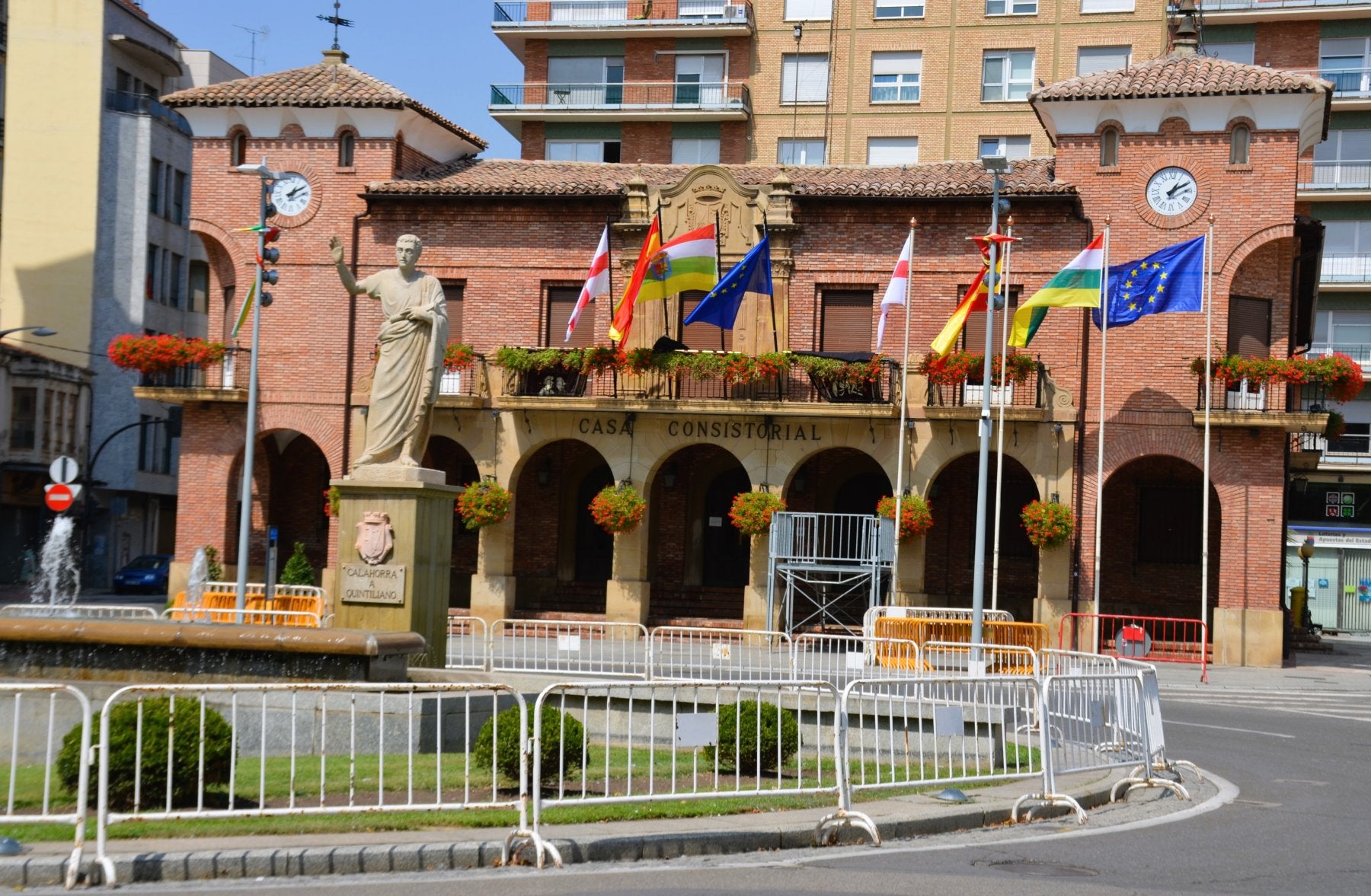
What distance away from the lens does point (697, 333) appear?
35875mm

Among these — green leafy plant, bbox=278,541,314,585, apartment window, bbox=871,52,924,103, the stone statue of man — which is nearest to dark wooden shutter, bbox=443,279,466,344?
green leafy plant, bbox=278,541,314,585

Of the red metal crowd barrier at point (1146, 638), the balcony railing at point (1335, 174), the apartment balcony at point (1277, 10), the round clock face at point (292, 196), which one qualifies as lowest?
the red metal crowd barrier at point (1146, 638)

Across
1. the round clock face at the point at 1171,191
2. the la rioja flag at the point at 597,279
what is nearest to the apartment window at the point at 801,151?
the round clock face at the point at 1171,191

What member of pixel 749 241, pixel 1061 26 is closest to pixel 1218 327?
pixel 749 241

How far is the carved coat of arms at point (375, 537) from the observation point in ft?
54.7

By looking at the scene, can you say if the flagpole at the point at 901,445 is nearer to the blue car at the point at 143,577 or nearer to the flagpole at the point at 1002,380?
the flagpole at the point at 1002,380

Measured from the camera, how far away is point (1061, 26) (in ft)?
154

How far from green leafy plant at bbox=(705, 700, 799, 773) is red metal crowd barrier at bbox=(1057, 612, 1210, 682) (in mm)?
16529

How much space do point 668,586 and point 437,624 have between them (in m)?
19.6

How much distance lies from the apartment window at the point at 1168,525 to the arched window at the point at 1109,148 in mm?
6910

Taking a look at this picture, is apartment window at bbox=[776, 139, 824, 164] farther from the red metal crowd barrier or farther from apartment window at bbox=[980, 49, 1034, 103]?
the red metal crowd barrier

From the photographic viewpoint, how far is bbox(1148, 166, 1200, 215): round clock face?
1302 inches

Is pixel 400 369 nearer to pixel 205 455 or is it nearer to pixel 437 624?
pixel 437 624

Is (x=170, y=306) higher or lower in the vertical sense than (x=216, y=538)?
higher
